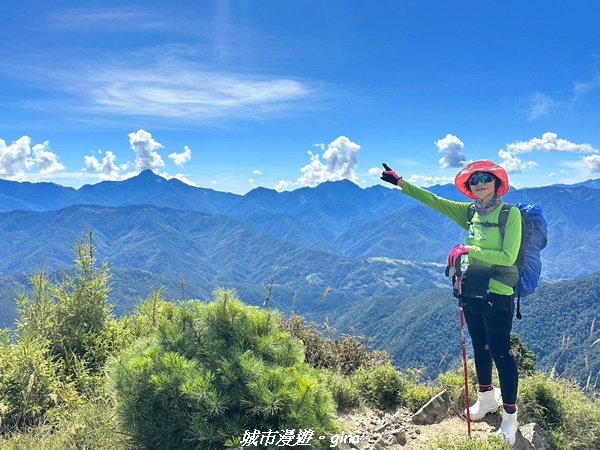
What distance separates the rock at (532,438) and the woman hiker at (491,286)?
15 centimetres

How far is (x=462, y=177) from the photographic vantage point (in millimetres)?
5398

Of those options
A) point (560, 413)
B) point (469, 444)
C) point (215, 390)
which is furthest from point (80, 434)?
point (560, 413)

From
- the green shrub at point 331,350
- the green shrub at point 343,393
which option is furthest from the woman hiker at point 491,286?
the green shrub at point 331,350

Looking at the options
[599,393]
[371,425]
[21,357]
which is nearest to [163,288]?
[21,357]

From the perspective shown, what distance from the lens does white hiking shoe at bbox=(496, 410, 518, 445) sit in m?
4.67

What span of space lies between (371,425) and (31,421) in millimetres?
3875

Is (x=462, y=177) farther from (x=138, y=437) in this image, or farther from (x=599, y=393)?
(x=138, y=437)

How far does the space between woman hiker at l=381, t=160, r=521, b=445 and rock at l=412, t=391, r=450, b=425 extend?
0.35m

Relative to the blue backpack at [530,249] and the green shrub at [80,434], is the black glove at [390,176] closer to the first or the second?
the blue backpack at [530,249]

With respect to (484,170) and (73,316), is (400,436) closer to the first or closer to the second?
(484,170)

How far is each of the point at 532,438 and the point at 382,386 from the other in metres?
1.94

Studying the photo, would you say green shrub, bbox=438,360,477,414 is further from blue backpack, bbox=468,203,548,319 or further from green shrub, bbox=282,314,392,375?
blue backpack, bbox=468,203,548,319

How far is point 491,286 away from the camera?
4.92 metres

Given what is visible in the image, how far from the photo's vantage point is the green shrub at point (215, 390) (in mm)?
3297
